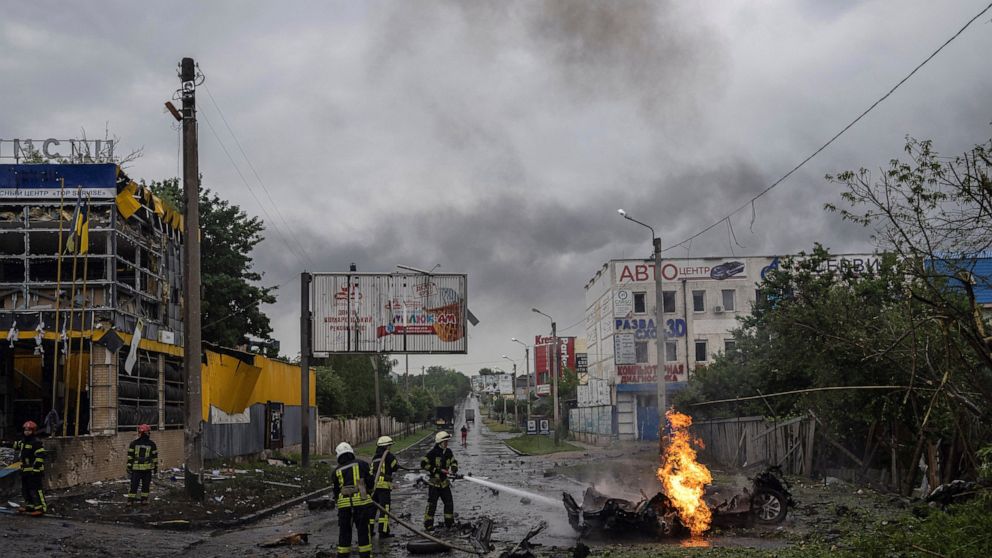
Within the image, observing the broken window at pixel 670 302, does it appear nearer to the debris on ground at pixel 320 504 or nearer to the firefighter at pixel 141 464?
the debris on ground at pixel 320 504

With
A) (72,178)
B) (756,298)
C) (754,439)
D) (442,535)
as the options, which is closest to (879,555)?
(442,535)

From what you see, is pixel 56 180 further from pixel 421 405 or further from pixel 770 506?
pixel 421 405

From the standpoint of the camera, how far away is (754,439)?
28828 mm

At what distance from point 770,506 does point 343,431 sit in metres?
41.9

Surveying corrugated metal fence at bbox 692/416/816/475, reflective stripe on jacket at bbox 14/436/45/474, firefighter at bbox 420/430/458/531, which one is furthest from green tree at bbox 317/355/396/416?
firefighter at bbox 420/430/458/531

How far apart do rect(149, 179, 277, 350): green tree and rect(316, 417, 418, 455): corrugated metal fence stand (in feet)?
24.6

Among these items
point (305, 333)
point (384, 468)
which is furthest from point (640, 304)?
point (384, 468)

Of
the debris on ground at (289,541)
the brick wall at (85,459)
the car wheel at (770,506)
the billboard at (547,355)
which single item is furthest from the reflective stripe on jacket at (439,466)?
the billboard at (547,355)

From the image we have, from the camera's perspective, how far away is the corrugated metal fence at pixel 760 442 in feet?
82.0

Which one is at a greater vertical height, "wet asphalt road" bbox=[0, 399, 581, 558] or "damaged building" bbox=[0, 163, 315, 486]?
"damaged building" bbox=[0, 163, 315, 486]

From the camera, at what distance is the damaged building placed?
73.3ft

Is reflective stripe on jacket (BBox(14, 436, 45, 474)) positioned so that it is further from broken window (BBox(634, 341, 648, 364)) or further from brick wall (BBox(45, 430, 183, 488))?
broken window (BBox(634, 341, 648, 364))

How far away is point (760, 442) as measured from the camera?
28406mm

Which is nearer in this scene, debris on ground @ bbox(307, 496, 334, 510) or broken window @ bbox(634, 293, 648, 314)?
debris on ground @ bbox(307, 496, 334, 510)
